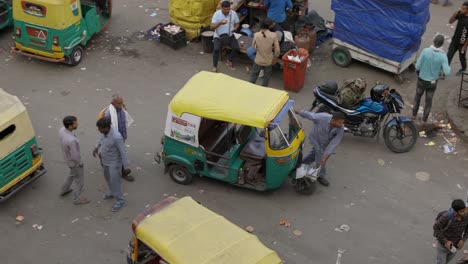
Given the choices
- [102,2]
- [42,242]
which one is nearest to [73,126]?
[42,242]

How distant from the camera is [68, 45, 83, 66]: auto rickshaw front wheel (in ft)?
43.0

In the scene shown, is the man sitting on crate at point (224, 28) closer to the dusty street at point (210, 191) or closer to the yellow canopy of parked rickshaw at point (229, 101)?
the dusty street at point (210, 191)

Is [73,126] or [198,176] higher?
[73,126]

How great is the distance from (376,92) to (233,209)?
10.8ft

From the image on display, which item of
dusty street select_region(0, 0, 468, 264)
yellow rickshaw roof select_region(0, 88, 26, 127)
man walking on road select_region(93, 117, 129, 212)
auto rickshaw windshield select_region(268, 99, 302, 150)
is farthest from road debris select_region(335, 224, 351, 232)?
yellow rickshaw roof select_region(0, 88, 26, 127)

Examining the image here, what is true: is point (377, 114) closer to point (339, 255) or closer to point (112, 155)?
point (339, 255)

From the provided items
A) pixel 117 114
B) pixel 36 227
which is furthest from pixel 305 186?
pixel 36 227

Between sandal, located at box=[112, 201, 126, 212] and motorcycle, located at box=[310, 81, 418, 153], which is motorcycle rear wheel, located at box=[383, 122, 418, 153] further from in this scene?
sandal, located at box=[112, 201, 126, 212]

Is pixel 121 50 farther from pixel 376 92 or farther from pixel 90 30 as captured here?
pixel 376 92

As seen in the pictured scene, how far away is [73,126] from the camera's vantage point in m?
8.80

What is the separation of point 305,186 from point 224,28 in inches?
182

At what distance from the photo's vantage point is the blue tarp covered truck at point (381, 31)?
12.1 metres

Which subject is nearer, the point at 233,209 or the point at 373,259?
the point at 373,259

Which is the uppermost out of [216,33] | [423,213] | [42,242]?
[216,33]
